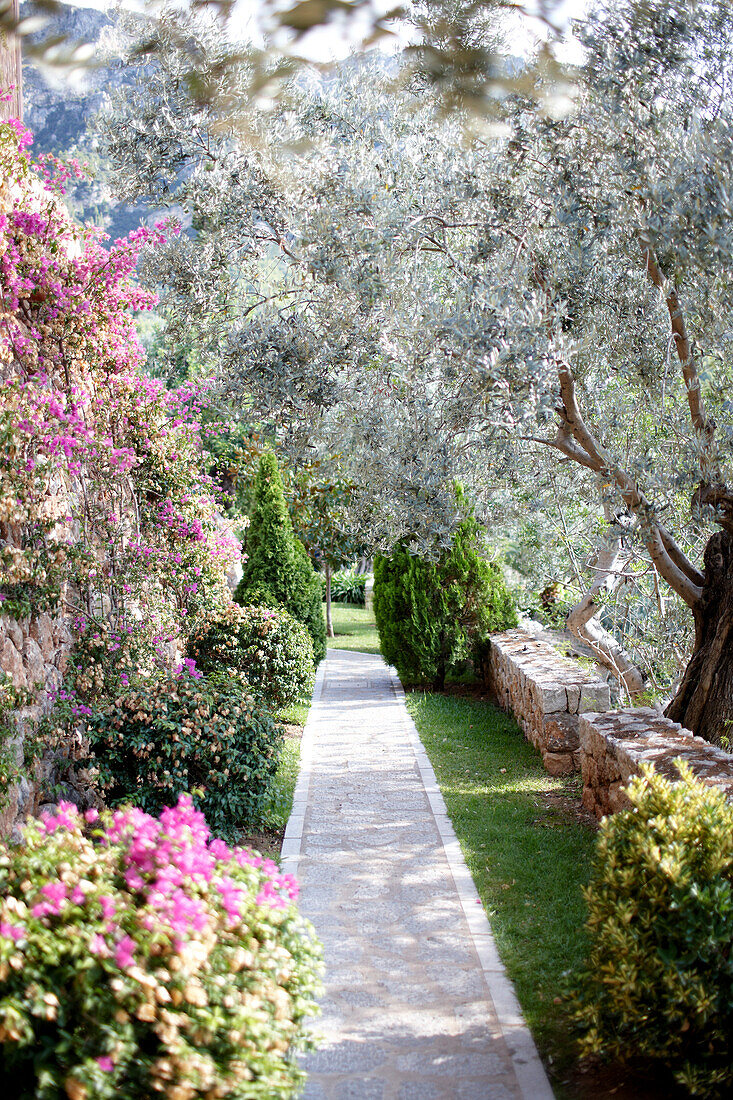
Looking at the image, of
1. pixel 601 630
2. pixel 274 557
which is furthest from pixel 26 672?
pixel 274 557

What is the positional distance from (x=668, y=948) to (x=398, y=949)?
192 centimetres

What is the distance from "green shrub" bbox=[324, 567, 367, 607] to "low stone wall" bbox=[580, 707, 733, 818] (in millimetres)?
19044

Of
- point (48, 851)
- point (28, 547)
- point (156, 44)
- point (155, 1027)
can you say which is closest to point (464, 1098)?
point (155, 1027)

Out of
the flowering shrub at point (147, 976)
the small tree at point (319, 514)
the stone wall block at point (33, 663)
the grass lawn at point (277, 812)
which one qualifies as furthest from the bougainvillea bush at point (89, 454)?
the small tree at point (319, 514)

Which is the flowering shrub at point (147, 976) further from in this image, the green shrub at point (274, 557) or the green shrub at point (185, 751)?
the green shrub at point (274, 557)

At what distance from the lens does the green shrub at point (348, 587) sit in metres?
25.7

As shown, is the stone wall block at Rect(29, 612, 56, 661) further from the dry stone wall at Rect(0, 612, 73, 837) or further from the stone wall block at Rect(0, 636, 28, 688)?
the stone wall block at Rect(0, 636, 28, 688)

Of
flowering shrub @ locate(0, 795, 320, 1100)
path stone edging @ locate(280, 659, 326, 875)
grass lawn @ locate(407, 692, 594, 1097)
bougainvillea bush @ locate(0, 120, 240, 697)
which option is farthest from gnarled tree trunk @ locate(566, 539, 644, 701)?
flowering shrub @ locate(0, 795, 320, 1100)

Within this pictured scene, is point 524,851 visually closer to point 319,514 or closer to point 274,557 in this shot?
point 274,557

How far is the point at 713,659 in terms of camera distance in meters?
6.18

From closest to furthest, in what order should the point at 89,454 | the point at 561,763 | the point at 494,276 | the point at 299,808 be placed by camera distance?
the point at 494,276, the point at 89,454, the point at 299,808, the point at 561,763

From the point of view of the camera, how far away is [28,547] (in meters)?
5.35

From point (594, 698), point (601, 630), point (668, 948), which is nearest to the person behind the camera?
point (668, 948)

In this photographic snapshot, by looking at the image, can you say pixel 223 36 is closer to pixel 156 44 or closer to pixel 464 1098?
pixel 156 44
